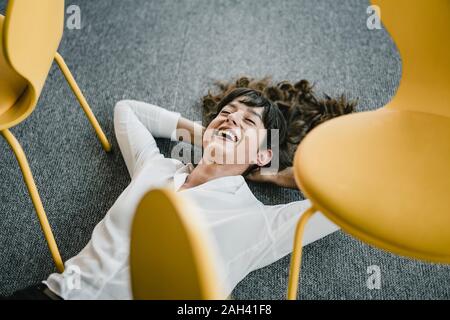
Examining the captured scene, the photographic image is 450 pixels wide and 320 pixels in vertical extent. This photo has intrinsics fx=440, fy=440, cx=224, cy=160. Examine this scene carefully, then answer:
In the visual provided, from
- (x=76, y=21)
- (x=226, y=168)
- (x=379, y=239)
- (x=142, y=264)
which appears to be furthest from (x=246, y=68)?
(x=142, y=264)

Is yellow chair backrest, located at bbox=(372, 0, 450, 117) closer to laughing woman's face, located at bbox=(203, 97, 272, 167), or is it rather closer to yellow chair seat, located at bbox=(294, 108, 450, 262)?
yellow chair seat, located at bbox=(294, 108, 450, 262)

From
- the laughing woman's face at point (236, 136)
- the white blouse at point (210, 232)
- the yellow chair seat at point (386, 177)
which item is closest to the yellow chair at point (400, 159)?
the yellow chair seat at point (386, 177)

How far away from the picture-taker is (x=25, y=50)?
2.67 feet

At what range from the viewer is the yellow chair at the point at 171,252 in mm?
512

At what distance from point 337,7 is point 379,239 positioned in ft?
4.73

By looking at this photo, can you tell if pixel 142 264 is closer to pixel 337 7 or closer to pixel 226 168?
pixel 226 168

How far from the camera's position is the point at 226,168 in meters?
1.26

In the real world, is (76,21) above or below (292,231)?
above

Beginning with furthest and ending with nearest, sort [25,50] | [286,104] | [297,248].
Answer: [286,104], [297,248], [25,50]

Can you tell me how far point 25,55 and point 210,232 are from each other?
A: 21.2 inches

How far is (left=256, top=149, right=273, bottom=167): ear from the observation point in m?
1.31

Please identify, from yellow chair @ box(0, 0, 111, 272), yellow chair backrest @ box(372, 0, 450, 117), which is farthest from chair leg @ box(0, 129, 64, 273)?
yellow chair backrest @ box(372, 0, 450, 117)

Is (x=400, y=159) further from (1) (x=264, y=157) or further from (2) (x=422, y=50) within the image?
(1) (x=264, y=157)

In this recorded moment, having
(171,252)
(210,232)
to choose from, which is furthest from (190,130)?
(171,252)
